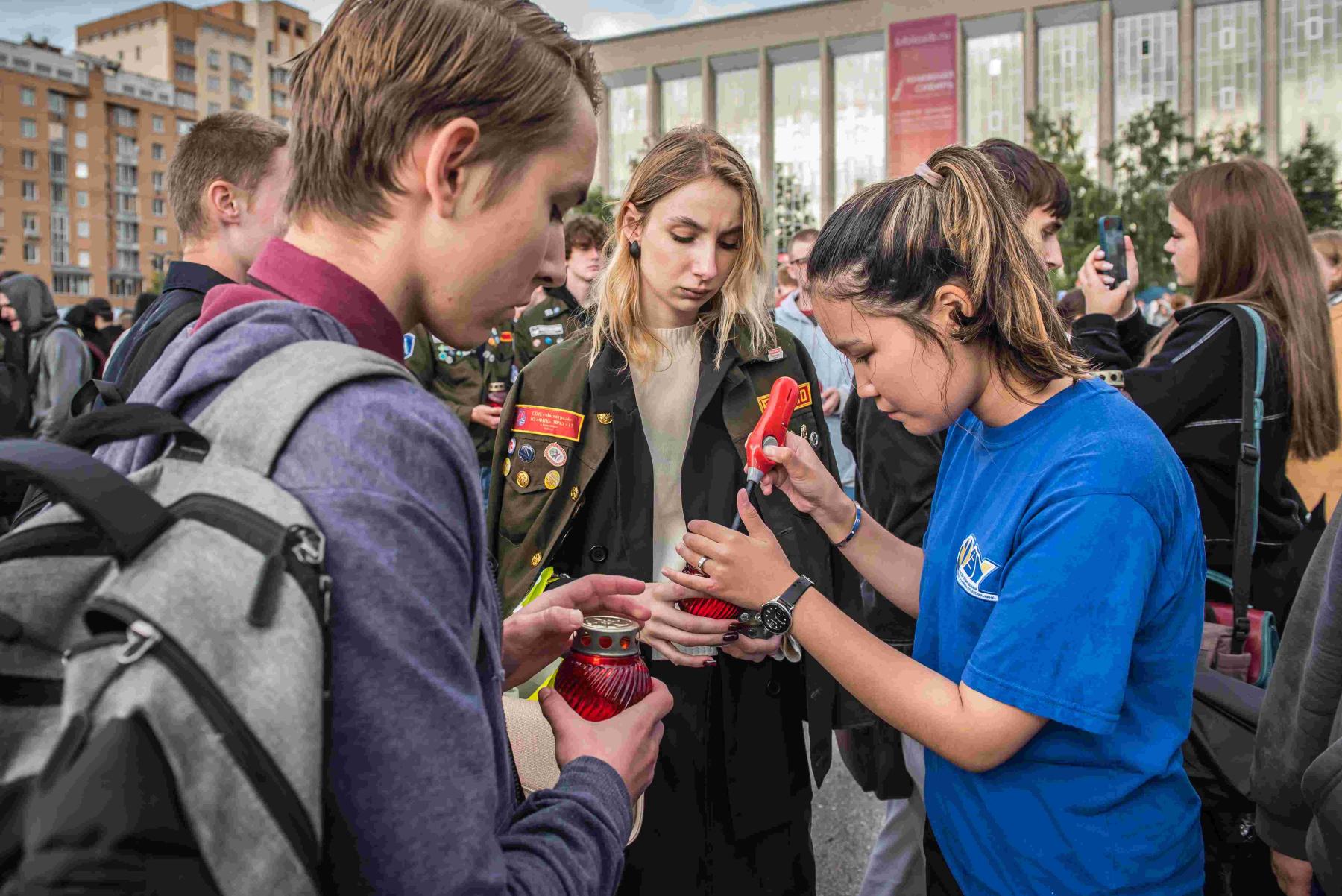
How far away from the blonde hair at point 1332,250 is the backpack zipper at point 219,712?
19.3 ft

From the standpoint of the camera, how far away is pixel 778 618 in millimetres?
1700

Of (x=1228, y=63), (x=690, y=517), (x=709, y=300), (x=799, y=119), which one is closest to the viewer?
(x=690, y=517)

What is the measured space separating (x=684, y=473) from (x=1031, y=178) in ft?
5.14

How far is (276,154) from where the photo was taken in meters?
3.14

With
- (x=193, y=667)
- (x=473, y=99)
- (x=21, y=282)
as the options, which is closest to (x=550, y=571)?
(x=473, y=99)

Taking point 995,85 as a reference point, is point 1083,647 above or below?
below

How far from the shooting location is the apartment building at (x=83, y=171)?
72.8 meters

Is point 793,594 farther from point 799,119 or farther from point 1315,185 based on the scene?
point 799,119

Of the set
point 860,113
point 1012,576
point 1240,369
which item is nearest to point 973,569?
point 1012,576

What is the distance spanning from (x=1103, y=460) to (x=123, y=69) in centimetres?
10488

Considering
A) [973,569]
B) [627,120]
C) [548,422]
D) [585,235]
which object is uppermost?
[627,120]

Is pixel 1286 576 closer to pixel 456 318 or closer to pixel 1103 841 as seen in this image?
pixel 1103 841

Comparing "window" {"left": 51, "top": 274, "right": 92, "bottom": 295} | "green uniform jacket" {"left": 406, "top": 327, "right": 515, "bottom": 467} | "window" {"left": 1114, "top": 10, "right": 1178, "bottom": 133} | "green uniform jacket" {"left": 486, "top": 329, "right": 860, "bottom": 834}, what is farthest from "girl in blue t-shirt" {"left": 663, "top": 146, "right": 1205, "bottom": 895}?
"window" {"left": 51, "top": 274, "right": 92, "bottom": 295}

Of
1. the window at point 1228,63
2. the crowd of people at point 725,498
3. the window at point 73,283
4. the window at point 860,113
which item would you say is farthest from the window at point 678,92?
the crowd of people at point 725,498
